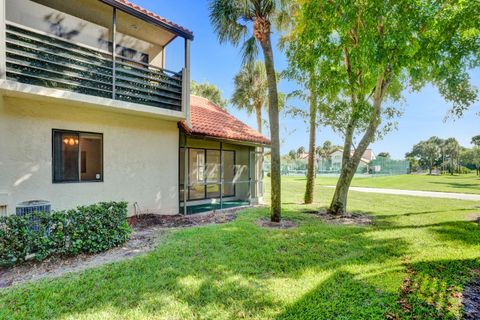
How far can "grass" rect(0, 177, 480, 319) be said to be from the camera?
3.61m

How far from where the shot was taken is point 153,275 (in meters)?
4.62

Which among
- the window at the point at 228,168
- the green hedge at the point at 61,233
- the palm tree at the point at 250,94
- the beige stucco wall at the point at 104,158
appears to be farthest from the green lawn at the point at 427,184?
the green hedge at the point at 61,233

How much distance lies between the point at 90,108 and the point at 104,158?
164 centimetres

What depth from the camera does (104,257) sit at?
5.50m

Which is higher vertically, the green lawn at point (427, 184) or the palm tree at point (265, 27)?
the palm tree at point (265, 27)

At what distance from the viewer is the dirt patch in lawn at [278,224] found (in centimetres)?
841

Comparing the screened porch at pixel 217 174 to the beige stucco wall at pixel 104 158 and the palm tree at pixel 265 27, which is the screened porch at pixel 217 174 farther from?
the palm tree at pixel 265 27

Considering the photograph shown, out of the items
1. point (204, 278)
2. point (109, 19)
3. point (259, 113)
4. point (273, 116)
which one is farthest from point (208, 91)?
point (204, 278)

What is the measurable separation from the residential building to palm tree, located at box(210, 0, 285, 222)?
143 centimetres

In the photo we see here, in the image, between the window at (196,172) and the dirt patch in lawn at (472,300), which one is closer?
the dirt patch in lawn at (472,300)

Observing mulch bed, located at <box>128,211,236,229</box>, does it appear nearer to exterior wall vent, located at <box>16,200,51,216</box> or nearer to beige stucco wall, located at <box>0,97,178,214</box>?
beige stucco wall, located at <box>0,97,178,214</box>

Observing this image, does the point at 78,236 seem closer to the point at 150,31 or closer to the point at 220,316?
the point at 220,316

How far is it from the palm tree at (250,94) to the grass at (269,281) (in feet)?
59.4

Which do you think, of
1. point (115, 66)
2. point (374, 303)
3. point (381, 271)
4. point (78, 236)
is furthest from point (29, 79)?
point (381, 271)
